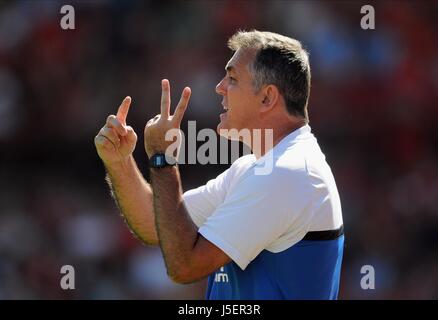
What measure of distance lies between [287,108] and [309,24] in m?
5.03

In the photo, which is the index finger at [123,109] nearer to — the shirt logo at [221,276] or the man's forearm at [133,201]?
the man's forearm at [133,201]

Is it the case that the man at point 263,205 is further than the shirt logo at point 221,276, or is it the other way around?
the shirt logo at point 221,276

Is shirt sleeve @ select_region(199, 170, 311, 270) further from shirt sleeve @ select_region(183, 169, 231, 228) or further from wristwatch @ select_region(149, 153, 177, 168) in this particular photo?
shirt sleeve @ select_region(183, 169, 231, 228)

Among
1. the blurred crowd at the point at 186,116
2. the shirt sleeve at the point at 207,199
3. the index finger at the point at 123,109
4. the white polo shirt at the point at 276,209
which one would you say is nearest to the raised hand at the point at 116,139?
the index finger at the point at 123,109

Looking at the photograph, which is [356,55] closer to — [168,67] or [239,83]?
[168,67]

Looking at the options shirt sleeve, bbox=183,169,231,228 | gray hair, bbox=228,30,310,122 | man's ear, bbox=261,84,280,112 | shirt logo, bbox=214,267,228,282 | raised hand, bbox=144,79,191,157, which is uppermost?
gray hair, bbox=228,30,310,122

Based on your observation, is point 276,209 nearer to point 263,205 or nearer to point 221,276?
point 263,205

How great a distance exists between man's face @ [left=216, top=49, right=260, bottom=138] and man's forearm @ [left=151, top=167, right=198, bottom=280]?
0.38 m

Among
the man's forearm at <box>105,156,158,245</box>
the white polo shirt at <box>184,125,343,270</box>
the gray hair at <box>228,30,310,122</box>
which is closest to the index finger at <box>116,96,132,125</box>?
the man's forearm at <box>105,156,158,245</box>

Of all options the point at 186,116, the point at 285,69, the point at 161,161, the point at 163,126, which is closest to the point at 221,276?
the point at 161,161

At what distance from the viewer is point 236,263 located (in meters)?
2.93

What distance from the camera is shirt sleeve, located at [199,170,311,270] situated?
287 centimetres

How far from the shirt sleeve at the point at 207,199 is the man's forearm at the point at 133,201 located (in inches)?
6.6

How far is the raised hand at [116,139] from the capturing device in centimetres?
340
